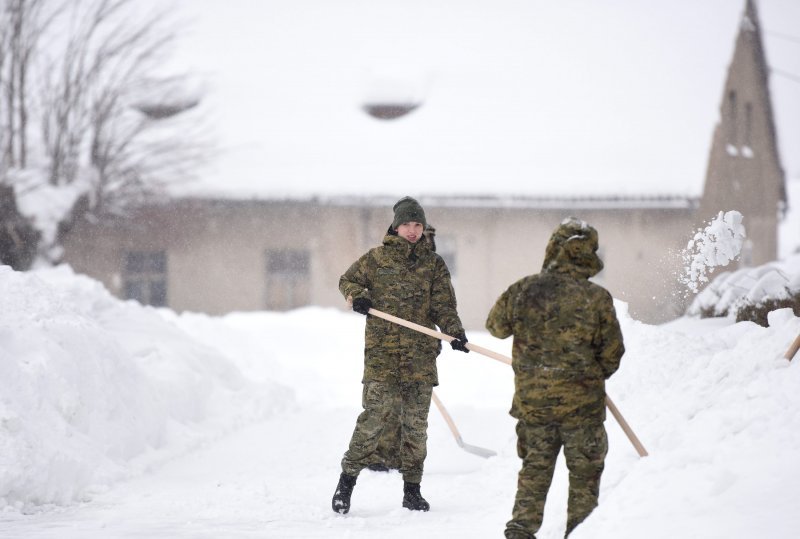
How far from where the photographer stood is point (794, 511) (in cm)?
367

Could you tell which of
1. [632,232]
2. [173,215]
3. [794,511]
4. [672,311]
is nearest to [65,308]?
[672,311]

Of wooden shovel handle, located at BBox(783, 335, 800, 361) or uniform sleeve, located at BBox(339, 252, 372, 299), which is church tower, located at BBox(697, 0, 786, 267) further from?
wooden shovel handle, located at BBox(783, 335, 800, 361)

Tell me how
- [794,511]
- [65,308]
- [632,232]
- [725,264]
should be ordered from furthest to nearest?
1. [632,232]
2. [65,308]
3. [725,264]
4. [794,511]

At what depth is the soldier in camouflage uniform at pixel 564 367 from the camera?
13.6 ft

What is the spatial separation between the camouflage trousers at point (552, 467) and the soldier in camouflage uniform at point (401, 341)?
4.47ft

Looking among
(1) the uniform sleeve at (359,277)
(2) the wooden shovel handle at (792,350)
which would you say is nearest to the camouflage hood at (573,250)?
(2) the wooden shovel handle at (792,350)

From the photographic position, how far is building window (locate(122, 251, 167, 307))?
20.5 m

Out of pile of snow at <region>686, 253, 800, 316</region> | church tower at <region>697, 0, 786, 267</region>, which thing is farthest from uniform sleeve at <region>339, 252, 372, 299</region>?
church tower at <region>697, 0, 786, 267</region>

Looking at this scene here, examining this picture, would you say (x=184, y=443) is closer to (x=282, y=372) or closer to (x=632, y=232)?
(x=282, y=372)

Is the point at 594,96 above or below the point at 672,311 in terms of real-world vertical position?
above

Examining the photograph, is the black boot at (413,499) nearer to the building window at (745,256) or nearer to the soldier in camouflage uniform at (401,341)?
the soldier in camouflage uniform at (401,341)

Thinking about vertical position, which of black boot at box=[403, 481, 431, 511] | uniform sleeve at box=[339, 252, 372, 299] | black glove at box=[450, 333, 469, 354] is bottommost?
black boot at box=[403, 481, 431, 511]

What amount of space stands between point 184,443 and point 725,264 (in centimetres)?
459

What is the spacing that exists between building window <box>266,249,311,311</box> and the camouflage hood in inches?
651
